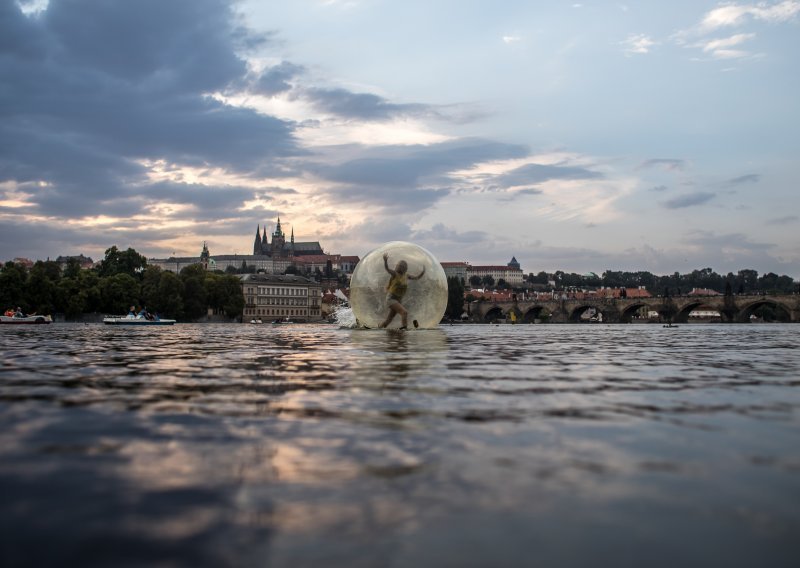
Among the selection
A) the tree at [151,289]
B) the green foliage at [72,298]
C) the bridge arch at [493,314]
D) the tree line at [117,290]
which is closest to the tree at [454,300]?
the bridge arch at [493,314]

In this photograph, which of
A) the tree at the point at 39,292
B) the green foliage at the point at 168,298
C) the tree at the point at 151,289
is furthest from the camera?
the green foliage at the point at 168,298

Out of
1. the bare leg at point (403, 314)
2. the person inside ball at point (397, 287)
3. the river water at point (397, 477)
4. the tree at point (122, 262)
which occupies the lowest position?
the river water at point (397, 477)

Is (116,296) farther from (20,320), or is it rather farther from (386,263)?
(386,263)

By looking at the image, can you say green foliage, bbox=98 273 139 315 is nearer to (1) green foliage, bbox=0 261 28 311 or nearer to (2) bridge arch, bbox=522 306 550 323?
(1) green foliage, bbox=0 261 28 311

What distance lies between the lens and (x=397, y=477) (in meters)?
3.86

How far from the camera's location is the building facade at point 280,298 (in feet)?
561

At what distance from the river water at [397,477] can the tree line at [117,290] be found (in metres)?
83.5

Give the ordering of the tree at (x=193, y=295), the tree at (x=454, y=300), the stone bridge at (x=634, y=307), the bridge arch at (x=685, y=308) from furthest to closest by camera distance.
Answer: the tree at (x=454, y=300) → the bridge arch at (x=685, y=308) → the stone bridge at (x=634, y=307) → the tree at (x=193, y=295)

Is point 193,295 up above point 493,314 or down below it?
above

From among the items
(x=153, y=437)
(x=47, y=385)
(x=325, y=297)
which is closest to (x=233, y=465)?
(x=153, y=437)

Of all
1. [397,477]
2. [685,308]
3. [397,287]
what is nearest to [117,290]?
[397,287]

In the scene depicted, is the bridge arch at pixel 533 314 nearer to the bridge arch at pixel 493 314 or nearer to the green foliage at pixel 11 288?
the bridge arch at pixel 493 314

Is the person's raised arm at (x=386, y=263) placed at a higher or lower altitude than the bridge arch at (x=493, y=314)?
higher

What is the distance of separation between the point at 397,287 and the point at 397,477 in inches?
1075
